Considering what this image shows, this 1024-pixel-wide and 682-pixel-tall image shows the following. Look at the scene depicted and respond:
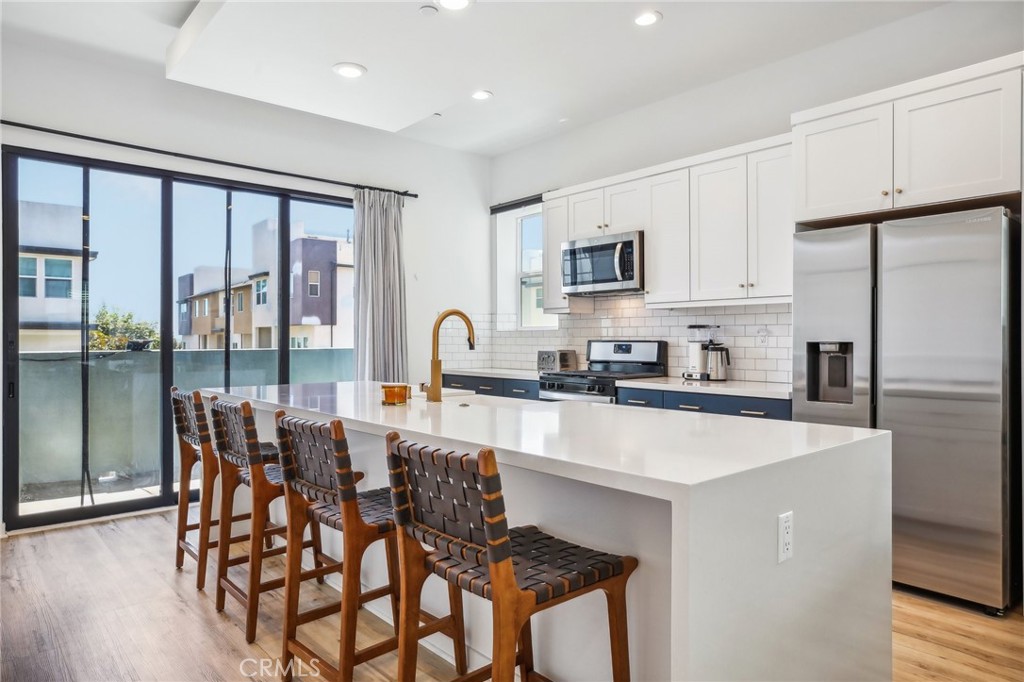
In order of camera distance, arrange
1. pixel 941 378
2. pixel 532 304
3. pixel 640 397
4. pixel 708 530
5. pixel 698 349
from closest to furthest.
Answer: pixel 708 530 → pixel 941 378 → pixel 640 397 → pixel 698 349 → pixel 532 304

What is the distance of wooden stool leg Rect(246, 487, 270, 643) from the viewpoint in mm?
2465

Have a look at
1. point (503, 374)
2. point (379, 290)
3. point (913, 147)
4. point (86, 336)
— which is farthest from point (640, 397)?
point (86, 336)

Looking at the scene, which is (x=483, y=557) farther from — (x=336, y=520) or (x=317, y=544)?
(x=317, y=544)

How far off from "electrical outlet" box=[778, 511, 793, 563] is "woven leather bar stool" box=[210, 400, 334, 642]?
1738 millimetres

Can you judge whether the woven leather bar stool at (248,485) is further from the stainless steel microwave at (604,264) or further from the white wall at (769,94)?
the white wall at (769,94)

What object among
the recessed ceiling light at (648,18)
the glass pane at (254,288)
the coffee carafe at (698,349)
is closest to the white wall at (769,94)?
the recessed ceiling light at (648,18)

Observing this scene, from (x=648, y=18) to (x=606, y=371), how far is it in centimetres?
243

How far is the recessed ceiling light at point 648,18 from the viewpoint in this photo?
3369 mm

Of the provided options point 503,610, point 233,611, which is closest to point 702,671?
point 503,610

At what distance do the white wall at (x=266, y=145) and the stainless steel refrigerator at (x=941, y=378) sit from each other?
11.5 ft

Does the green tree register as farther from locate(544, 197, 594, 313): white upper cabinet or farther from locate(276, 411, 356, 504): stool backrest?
locate(544, 197, 594, 313): white upper cabinet

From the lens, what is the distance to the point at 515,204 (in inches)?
232

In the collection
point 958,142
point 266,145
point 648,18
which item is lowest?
point 958,142

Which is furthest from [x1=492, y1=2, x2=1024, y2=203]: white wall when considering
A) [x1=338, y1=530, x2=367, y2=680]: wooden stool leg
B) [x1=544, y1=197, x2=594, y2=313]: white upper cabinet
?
[x1=338, y1=530, x2=367, y2=680]: wooden stool leg
